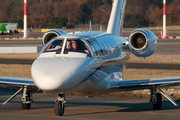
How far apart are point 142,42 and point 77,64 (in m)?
5.83

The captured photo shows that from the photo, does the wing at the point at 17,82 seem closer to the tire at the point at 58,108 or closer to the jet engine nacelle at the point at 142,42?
the tire at the point at 58,108

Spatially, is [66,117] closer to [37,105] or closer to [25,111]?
[25,111]

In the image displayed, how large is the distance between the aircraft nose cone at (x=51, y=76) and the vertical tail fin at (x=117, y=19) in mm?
7854

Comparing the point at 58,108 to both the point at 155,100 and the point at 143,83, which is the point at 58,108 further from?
the point at 155,100

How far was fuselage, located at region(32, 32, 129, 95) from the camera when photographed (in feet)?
35.2

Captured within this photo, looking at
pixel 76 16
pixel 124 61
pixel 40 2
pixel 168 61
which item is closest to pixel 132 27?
pixel 76 16

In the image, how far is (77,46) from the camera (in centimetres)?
1246

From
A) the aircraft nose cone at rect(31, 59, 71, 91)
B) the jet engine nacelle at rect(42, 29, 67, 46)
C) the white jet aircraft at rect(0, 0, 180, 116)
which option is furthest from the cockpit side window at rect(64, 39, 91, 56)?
the jet engine nacelle at rect(42, 29, 67, 46)

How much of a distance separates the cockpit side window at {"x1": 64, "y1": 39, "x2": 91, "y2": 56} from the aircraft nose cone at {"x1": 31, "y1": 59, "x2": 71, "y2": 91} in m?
1.30

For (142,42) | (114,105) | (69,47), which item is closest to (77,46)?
(69,47)

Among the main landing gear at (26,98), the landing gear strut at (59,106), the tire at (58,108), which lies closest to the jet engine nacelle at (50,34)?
the main landing gear at (26,98)

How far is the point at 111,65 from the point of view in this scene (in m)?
14.7

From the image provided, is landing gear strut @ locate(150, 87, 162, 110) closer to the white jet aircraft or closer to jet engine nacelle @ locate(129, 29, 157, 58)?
the white jet aircraft

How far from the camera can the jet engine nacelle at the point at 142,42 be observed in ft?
52.7
